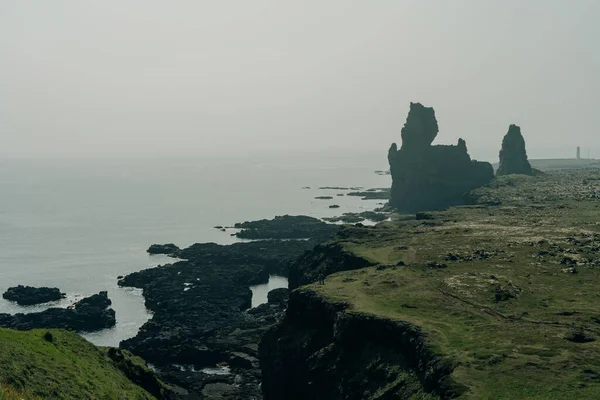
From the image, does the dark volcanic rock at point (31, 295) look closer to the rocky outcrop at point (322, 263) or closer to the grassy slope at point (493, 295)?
the rocky outcrop at point (322, 263)

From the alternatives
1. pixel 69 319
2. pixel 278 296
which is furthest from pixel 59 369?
pixel 278 296

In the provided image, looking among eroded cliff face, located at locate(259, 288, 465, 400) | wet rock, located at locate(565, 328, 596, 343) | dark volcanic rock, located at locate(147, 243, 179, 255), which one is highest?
wet rock, located at locate(565, 328, 596, 343)

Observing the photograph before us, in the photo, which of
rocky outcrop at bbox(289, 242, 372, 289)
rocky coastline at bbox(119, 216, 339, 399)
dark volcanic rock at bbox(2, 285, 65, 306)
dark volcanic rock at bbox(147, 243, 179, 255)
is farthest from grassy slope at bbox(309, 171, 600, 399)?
dark volcanic rock at bbox(147, 243, 179, 255)

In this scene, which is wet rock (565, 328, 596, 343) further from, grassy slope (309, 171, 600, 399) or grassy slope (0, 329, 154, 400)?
grassy slope (0, 329, 154, 400)

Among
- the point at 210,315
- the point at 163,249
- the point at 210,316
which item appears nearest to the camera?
the point at 210,316

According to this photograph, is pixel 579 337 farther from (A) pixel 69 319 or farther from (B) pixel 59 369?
(A) pixel 69 319

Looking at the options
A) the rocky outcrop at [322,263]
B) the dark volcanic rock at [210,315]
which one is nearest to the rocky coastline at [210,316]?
the dark volcanic rock at [210,315]

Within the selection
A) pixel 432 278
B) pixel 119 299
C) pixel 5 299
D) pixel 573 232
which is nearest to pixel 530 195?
pixel 573 232
